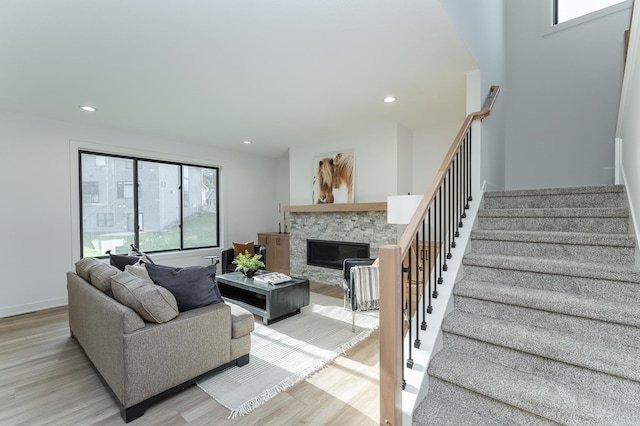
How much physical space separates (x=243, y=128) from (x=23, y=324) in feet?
12.2

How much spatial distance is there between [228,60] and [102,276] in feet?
7.03

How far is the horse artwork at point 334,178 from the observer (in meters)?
5.05

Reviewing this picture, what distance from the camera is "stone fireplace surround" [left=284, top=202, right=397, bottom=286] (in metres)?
4.65

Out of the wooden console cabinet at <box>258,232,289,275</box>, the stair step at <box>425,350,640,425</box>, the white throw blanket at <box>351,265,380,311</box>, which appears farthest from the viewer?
the wooden console cabinet at <box>258,232,289,275</box>

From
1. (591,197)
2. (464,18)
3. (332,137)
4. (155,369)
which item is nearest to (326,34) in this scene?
(464,18)

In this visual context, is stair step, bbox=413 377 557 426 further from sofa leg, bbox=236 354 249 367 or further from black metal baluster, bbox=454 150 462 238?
sofa leg, bbox=236 354 249 367

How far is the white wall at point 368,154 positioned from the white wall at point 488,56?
139 cm

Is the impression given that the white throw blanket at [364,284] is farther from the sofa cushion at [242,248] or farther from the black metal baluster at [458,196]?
the sofa cushion at [242,248]

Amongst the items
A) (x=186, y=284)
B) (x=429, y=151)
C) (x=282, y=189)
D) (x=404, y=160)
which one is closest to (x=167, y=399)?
(x=186, y=284)

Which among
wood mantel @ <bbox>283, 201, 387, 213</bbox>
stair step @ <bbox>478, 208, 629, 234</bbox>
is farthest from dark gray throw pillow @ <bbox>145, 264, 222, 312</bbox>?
wood mantel @ <bbox>283, 201, 387, 213</bbox>

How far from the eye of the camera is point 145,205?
16.8 feet

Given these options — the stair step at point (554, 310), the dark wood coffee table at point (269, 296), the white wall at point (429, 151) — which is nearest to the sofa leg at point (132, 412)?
the dark wood coffee table at point (269, 296)

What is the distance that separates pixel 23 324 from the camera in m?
3.49

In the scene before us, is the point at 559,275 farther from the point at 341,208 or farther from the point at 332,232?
the point at 332,232
